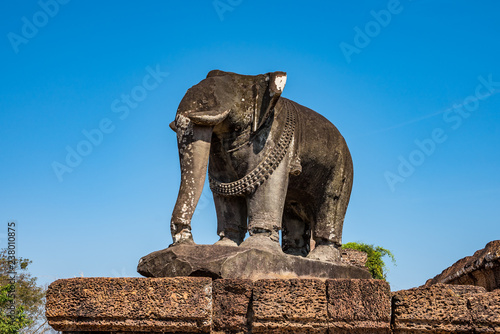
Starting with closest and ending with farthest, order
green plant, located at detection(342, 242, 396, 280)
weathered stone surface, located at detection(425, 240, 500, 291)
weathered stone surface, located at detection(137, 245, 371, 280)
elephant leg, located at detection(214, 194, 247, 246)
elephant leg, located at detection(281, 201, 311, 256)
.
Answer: weathered stone surface, located at detection(137, 245, 371, 280), elephant leg, located at detection(214, 194, 247, 246), elephant leg, located at detection(281, 201, 311, 256), weathered stone surface, located at detection(425, 240, 500, 291), green plant, located at detection(342, 242, 396, 280)

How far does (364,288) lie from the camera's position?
5414mm

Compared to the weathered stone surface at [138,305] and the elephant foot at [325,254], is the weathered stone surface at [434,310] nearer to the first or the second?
the elephant foot at [325,254]

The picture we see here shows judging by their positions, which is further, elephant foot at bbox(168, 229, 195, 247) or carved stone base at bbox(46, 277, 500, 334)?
elephant foot at bbox(168, 229, 195, 247)

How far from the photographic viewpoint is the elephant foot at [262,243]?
20.3 feet

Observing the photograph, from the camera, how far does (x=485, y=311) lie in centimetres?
525

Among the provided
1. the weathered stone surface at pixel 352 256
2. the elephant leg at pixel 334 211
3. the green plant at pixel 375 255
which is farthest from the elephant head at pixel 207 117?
the green plant at pixel 375 255

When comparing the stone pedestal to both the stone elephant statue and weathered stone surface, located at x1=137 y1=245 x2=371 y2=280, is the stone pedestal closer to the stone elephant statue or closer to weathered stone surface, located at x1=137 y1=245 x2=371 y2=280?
weathered stone surface, located at x1=137 y1=245 x2=371 y2=280

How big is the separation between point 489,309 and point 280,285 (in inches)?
69.1

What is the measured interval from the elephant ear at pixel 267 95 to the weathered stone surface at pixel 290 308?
1.81m

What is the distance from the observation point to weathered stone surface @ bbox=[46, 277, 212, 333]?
547 cm

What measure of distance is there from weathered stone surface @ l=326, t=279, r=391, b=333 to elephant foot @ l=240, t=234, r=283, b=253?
93cm

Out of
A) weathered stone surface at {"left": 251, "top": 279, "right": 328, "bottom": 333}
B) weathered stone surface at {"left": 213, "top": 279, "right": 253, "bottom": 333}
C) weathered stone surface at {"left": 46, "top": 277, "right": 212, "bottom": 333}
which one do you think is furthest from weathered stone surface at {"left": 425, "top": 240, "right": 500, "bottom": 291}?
weathered stone surface at {"left": 46, "top": 277, "right": 212, "bottom": 333}

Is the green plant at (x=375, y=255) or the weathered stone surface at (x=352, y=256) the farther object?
the green plant at (x=375, y=255)

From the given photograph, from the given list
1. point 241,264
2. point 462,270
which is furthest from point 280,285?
point 462,270
